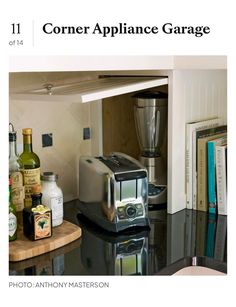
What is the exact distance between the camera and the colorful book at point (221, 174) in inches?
62.7

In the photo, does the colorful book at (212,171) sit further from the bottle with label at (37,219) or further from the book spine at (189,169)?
the bottle with label at (37,219)

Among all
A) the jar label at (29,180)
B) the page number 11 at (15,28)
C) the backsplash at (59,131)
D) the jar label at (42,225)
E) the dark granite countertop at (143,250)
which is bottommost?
the dark granite countertop at (143,250)

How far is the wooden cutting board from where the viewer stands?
4.23 feet

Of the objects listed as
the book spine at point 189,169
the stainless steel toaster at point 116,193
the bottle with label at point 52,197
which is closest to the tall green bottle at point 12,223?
the bottle with label at point 52,197

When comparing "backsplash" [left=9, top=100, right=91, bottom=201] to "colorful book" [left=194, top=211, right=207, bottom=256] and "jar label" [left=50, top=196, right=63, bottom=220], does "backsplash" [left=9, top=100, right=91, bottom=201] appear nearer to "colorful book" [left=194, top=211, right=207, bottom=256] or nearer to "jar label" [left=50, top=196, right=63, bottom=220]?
"jar label" [left=50, top=196, right=63, bottom=220]

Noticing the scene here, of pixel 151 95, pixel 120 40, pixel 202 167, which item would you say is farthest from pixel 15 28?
pixel 202 167

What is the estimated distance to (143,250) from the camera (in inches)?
54.9

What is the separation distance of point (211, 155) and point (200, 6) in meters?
0.55

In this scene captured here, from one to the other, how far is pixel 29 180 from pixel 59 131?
30 centimetres

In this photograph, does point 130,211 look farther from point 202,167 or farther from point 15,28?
point 15,28

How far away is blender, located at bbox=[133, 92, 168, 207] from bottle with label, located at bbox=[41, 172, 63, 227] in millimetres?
367

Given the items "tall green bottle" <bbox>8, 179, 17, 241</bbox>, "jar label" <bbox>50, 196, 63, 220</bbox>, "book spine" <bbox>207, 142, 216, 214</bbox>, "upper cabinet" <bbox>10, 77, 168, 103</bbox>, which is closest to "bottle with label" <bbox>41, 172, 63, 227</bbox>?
"jar label" <bbox>50, 196, 63, 220</bbox>

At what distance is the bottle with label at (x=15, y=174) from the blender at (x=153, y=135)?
435 millimetres
